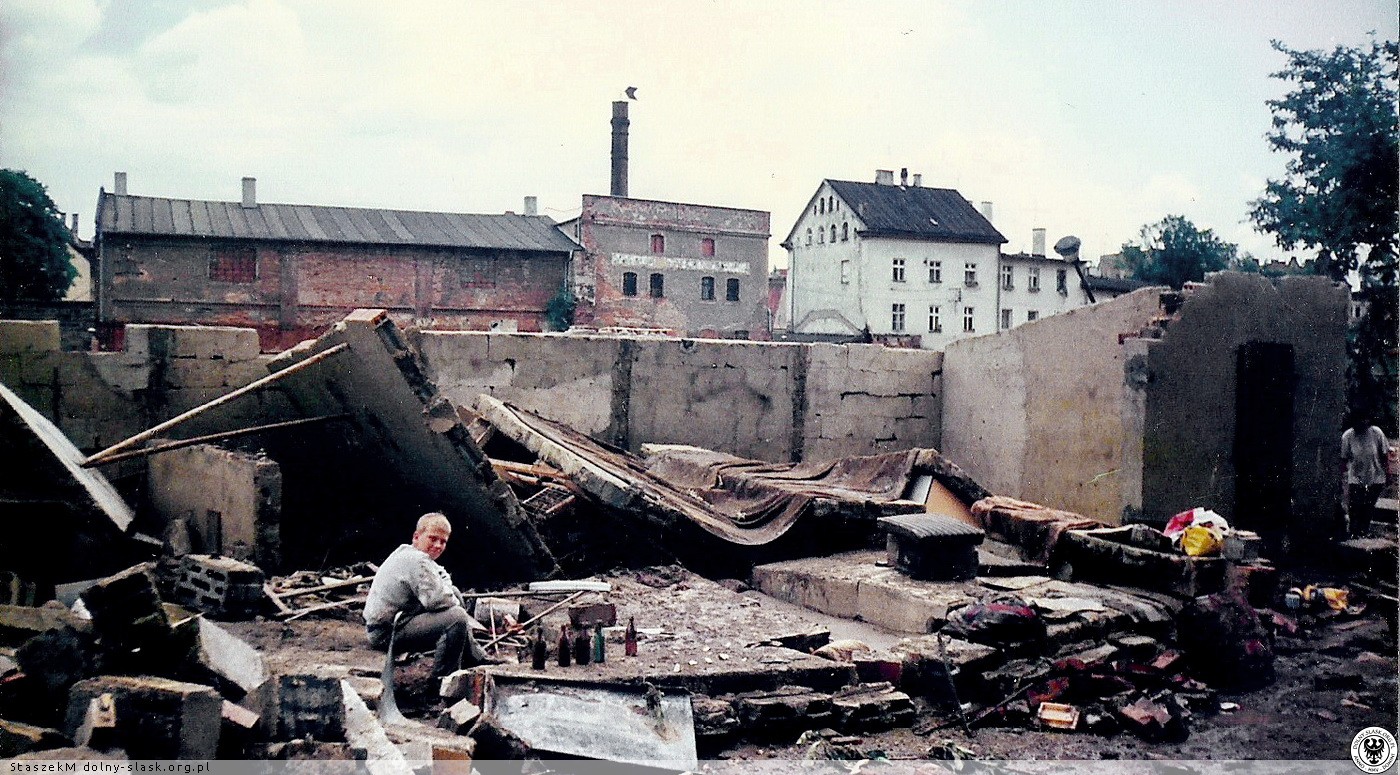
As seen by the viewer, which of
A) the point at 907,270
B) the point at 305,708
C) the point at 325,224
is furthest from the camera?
the point at 907,270

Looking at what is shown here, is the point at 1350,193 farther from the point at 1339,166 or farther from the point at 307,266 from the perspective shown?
the point at 307,266

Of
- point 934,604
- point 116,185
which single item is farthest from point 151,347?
point 116,185

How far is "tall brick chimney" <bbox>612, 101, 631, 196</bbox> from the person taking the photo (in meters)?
35.6

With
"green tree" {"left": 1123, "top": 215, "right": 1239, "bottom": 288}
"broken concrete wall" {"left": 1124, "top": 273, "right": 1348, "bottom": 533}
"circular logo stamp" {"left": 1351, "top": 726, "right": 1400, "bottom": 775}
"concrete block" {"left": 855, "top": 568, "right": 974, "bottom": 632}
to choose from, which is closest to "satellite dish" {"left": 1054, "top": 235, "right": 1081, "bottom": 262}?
"green tree" {"left": 1123, "top": 215, "right": 1239, "bottom": 288}

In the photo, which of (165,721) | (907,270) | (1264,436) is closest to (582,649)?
(165,721)

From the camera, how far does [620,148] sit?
1421 inches

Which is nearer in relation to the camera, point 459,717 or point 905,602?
point 459,717

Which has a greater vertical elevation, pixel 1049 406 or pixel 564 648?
pixel 1049 406

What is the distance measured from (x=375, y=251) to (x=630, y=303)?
880 cm

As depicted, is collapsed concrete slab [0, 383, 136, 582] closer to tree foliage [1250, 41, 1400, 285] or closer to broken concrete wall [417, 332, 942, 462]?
broken concrete wall [417, 332, 942, 462]

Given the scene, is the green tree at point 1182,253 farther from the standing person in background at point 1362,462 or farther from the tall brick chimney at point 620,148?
the tall brick chimney at point 620,148

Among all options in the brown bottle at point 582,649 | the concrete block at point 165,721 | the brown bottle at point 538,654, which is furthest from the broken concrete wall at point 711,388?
the concrete block at point 165,721

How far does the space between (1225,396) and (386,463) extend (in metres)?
8.10

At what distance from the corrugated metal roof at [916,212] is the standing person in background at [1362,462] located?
22.6 meters
